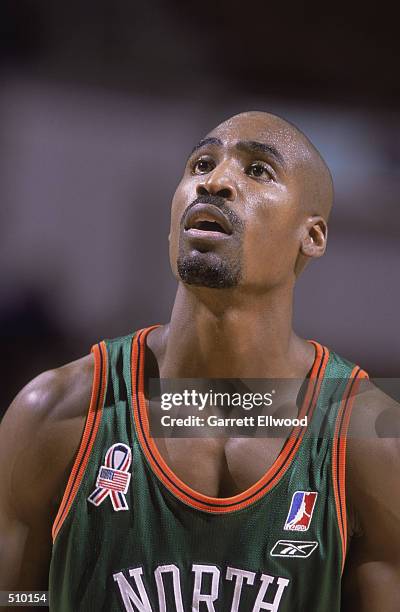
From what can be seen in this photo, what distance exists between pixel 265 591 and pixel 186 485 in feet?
0.79

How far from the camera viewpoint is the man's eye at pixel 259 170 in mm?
1445

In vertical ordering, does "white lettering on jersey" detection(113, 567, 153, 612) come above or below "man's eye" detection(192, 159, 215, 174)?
below

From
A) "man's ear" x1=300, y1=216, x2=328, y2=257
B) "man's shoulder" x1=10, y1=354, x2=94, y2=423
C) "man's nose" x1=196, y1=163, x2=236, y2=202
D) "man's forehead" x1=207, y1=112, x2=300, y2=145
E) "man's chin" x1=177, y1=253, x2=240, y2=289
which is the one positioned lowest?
"man's shoulder" x1=10, y1=354, x2=94, y2=423

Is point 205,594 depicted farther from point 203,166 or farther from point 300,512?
point 203,166

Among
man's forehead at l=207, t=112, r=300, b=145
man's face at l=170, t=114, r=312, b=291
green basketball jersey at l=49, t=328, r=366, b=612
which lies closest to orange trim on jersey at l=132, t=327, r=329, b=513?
green basketball jersey at l=49, t=328, r=366, b=612

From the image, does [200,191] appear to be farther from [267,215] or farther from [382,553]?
[382,553]

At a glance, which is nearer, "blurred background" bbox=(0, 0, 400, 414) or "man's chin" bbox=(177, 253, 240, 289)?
"man's chin" bbox=(177, 253, 240, 289)

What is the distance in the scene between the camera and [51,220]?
1.54 m

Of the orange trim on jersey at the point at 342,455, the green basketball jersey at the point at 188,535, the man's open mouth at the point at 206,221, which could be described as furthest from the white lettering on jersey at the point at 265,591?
the man's open mouth at the point at 206,221

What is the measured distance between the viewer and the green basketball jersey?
1.45 meters

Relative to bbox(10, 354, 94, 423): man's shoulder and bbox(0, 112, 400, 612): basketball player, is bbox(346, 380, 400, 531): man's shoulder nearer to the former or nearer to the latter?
bbox(0, 112, 400, 612): basketball player

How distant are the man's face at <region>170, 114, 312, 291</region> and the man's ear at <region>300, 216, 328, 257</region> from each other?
0.02 metres

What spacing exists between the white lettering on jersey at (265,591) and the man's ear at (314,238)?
605mm

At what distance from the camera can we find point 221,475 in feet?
4.82
